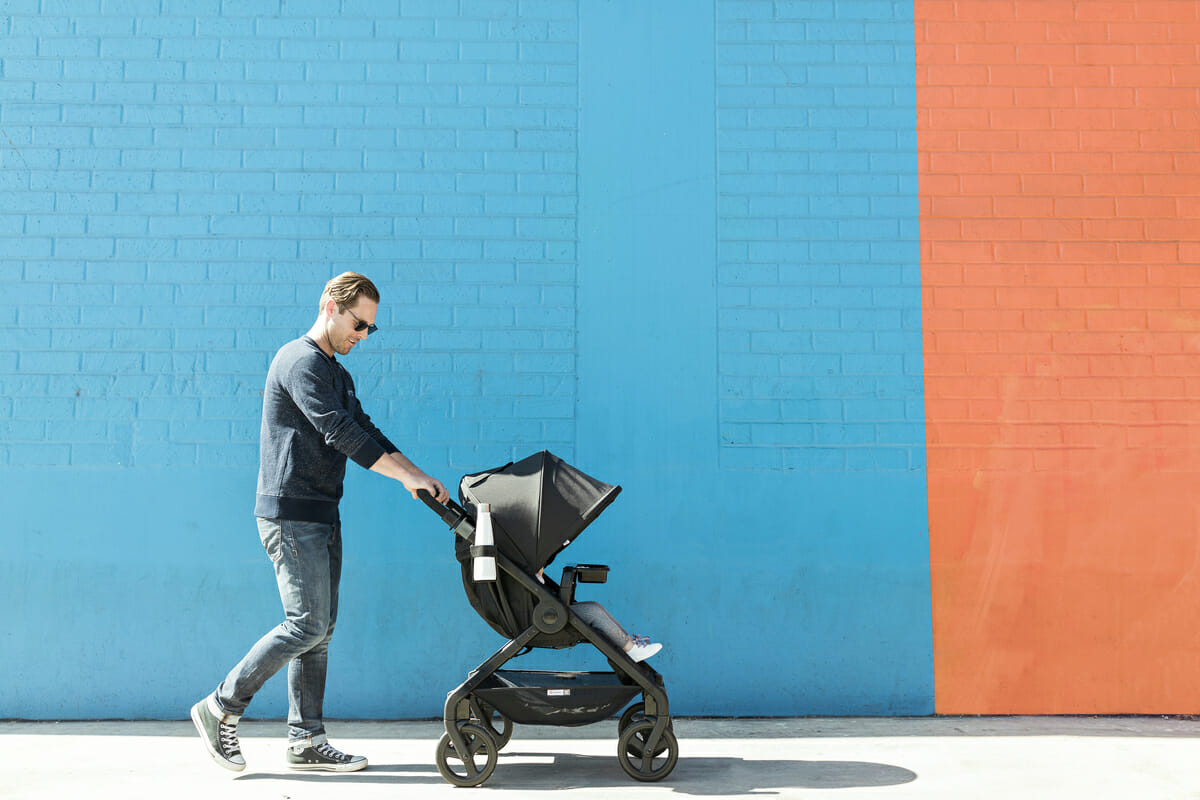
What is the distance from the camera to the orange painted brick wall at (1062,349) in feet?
13.1

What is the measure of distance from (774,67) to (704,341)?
133 centimetres

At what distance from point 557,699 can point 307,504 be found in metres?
1.13

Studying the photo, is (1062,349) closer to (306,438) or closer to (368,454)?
(368,454)

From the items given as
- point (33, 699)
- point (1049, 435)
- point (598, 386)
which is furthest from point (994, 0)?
point (33, 699)

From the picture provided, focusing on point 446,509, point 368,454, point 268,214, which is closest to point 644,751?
point 446,509

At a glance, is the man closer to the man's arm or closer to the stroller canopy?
the man's arm

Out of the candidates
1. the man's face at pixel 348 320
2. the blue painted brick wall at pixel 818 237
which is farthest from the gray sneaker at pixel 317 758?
the blue painted brick wall at pixel 818 237

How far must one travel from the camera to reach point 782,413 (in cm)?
406

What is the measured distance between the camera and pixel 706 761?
3.34 m

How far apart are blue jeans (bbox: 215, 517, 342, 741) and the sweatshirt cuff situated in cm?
35

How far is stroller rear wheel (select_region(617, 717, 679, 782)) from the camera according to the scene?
307 centimetres

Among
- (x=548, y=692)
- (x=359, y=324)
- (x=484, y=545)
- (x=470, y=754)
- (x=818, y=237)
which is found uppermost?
(x=818, y=237)

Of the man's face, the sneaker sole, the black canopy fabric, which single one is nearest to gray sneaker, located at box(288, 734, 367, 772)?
the sneaker sole

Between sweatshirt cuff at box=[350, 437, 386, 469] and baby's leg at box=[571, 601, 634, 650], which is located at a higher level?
sweatshirt cuff at box=[350, 437, 386, 469]
